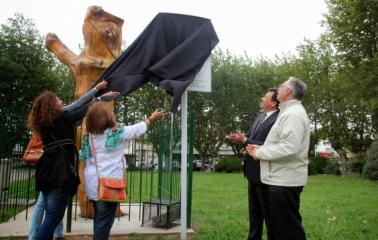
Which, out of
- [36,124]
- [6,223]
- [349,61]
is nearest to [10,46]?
[349,61]

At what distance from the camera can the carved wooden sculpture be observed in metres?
7.55

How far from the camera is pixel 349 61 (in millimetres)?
24781

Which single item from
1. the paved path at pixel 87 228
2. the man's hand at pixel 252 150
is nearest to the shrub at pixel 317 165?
the paved path at pixel 87 228

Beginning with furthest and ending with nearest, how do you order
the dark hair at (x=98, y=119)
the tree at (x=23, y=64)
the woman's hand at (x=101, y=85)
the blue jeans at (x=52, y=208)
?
the tree at (x=23, y=64)
the woman's hand at (x=101, y=85)
the blue jeans at (x=52, y=208)
the dark hair at (x=98, y=119)

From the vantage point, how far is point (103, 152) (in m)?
4.25

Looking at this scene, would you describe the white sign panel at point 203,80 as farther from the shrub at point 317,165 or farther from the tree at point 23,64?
the shrub at point 317,165

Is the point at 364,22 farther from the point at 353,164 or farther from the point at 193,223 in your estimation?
the point at 193,223

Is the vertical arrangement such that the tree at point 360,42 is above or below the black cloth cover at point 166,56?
above

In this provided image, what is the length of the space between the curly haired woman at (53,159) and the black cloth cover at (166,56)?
969 millimetres

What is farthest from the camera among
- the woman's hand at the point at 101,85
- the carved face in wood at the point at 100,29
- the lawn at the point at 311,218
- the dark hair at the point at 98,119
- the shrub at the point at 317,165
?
the shrub at the point at 317,165

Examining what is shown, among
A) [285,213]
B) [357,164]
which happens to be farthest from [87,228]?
[357,164]

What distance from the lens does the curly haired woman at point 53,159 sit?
4395 millimetres

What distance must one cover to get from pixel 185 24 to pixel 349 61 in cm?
2111

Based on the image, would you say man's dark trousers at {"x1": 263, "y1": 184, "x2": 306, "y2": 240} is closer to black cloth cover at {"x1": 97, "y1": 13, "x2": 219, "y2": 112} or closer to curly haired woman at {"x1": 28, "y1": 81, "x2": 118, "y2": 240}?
Answer: black cloth cover at {"x1": 97, "y1": 13, "x2": 219, "y2": 112}
